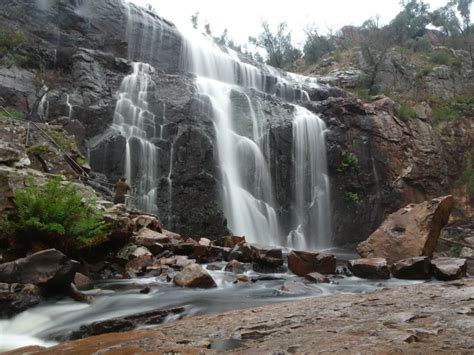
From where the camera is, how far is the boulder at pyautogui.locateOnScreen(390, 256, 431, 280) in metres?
8.17

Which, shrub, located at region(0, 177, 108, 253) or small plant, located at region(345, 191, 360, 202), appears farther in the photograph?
small plant, located at region(345, 191, 360, 202)

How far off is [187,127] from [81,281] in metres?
11.4

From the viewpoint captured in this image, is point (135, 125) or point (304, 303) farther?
point (135, 125)

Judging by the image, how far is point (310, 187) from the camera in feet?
69.5

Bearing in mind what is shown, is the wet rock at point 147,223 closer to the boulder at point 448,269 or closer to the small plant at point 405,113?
the boulder at point 448,269

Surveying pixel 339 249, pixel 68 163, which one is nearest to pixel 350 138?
pixel 339 249

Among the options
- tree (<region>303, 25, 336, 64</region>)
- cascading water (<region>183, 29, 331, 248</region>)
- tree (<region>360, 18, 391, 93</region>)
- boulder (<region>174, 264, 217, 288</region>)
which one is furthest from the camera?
tree (<region>303, 25, 336, 64</region>)

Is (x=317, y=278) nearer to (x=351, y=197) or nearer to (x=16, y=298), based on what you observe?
(x=16, y=298)

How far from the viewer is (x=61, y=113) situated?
1725 centimetres

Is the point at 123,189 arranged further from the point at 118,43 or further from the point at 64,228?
the point at 118,43

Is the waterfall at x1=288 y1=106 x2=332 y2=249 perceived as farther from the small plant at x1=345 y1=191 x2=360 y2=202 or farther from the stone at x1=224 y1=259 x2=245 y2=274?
the stone at x1=224 y1=259 x2=245 y2=274

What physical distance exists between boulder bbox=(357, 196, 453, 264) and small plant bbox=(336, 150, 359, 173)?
36.9 feet

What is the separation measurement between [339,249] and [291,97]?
37.5 feet

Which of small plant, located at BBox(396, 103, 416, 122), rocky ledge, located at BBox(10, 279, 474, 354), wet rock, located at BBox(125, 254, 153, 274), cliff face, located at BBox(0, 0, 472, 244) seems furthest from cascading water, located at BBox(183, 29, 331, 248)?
rocky ledge, located at BBox(10, 279, 474, 354)
